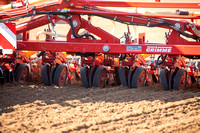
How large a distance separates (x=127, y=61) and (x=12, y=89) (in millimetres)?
2202

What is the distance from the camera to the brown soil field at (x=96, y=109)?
3393 millimetres

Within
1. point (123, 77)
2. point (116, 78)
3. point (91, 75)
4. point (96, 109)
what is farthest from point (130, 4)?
point (96, 109)

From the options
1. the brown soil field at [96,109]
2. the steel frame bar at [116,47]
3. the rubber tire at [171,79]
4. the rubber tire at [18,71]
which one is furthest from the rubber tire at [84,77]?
the rubber tire at [171,79]

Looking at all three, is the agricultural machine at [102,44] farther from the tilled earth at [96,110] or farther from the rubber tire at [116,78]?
the tilled earth at [96,110]

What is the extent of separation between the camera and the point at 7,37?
497 cm

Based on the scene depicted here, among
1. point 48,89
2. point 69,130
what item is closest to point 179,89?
point 48,89

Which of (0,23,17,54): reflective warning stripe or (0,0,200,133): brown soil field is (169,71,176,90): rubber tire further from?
(0,23,17,54): reflective warning stripe

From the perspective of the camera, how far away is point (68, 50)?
17.5 feet

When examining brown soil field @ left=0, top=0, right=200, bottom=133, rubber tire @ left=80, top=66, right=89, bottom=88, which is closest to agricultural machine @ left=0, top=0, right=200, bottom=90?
rubber tire @ left=80, top=66, right=89, bottom=88

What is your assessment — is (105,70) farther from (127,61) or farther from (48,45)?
(48,45)

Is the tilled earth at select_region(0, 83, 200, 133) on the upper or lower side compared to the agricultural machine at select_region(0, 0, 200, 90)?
lower

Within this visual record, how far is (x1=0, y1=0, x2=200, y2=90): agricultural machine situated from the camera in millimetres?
5094

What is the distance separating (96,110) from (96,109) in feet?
0.26

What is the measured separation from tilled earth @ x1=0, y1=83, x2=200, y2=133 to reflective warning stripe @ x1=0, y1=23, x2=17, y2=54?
74 centimetres
